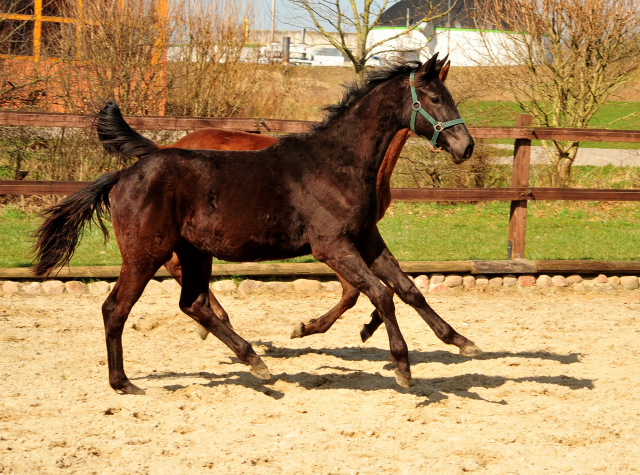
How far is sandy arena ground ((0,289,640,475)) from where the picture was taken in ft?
10.8

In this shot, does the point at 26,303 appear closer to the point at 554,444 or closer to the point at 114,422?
the point at 114,422

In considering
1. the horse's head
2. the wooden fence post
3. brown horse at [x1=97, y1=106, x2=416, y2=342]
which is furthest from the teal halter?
the wooden fence post

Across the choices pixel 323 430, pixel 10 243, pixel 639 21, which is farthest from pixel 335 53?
pixel 323 430

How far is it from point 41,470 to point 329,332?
3.13 meters

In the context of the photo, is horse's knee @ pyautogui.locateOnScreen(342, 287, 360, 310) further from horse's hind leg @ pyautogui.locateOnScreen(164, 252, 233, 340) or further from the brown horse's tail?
the brown horse's tail

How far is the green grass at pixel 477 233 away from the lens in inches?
316

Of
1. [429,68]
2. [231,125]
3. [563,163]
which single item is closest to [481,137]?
[231,125]

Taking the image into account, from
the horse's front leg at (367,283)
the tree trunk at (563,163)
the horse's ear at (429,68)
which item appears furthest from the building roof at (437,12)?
the horse's front leg at (367,283)

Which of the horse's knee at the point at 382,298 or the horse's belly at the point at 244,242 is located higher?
the horse's belly at the point at 244,242

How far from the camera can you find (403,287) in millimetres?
4340

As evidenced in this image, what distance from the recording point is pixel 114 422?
3697mm

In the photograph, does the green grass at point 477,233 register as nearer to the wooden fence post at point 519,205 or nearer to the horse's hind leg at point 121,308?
the wooden fence post at point 519,205

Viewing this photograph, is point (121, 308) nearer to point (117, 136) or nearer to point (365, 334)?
point (117, 136)

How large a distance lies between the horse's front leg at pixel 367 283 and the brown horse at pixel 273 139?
1.04 m
